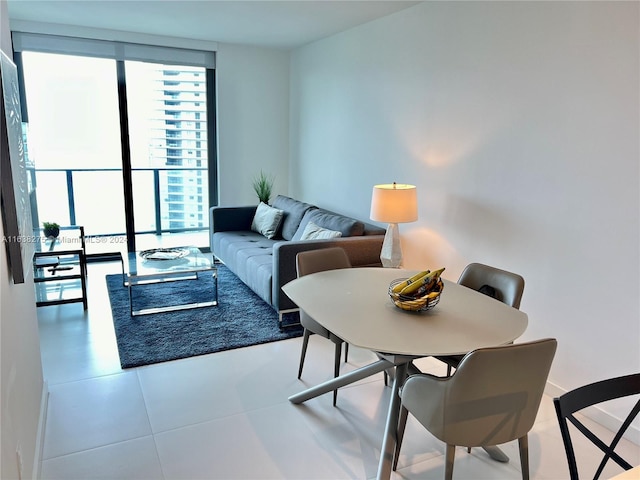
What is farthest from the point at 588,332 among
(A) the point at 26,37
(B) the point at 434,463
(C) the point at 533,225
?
(A) the point at 26,37

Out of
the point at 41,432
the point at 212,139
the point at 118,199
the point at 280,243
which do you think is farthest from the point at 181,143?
the point at 41,432

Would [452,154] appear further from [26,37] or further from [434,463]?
[26,37]

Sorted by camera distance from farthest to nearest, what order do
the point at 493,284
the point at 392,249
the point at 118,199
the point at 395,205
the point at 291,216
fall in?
1. the point at 118,199
2. the point at 291,216
3. the point at 392,249
4. the point at 395,205
5. the point at 493,284

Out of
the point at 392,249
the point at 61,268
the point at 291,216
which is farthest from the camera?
the point at 291,216

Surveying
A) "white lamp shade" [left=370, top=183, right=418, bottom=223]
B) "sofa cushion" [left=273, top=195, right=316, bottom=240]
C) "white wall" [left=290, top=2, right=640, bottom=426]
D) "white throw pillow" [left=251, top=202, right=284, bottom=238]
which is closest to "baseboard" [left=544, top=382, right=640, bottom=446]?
"white wall" [left=290, top=2, right=640, bottom=426]

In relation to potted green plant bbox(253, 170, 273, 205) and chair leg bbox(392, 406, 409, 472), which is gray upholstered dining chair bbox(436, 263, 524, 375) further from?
potted green plant bbox(253, 170, 273, 205)

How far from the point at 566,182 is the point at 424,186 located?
124 centimetres

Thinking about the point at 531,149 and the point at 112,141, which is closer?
the point at 531,149

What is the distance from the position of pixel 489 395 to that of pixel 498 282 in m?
1.01

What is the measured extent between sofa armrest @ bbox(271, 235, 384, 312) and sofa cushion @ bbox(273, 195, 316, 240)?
114cm

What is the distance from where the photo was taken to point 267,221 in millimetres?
5203

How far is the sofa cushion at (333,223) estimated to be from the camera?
403 cm

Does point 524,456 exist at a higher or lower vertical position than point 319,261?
lower

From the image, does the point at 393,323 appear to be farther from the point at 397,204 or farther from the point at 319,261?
the point at 397,204
